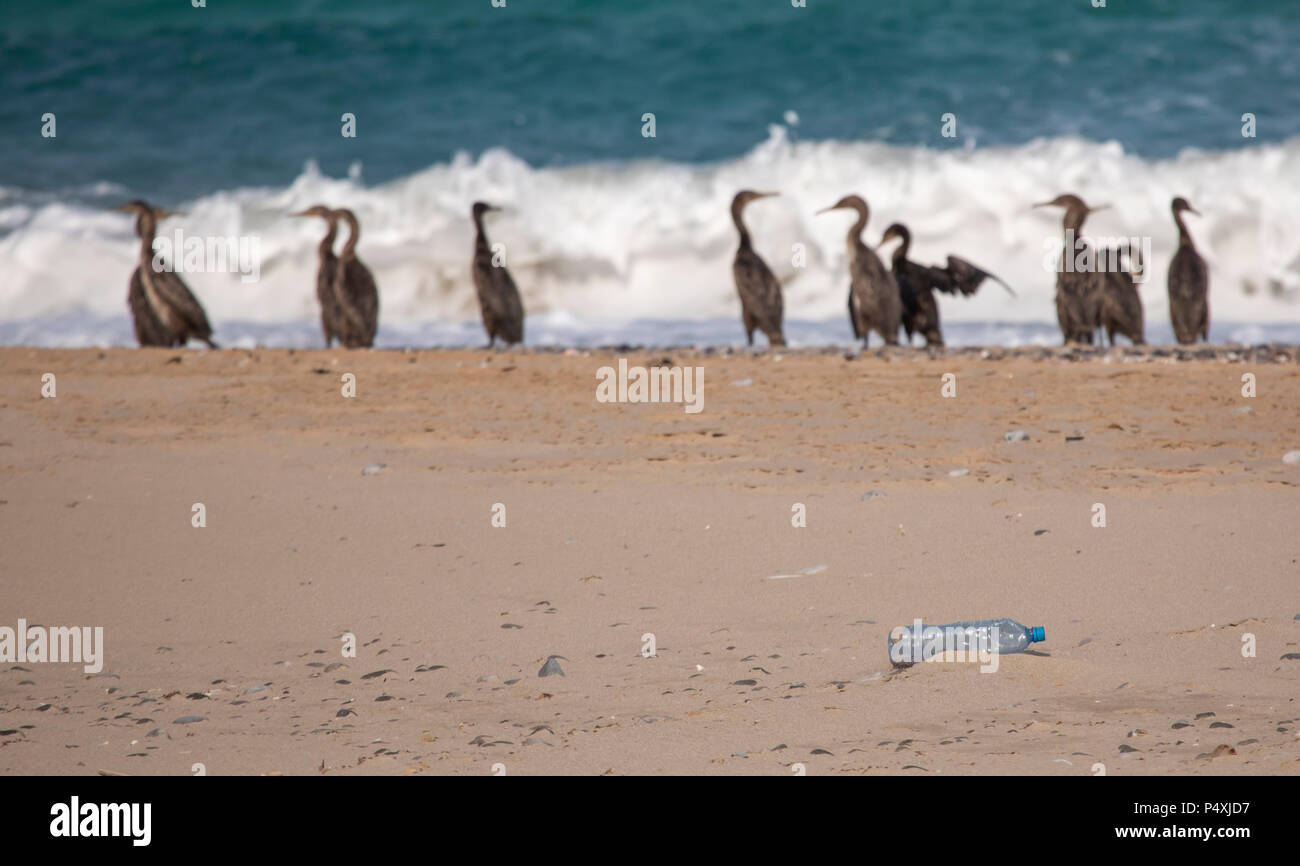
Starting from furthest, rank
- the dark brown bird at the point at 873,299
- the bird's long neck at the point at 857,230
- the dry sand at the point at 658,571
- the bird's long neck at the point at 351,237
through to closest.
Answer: the bird's long neck at the point at 351,237 < the bird's long neck at the point at 857,230 < the dark brown bird at the point at 873,299 < the dry sand at the point at 658,571

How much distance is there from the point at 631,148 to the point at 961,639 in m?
16.9

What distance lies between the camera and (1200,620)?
4.32 meters

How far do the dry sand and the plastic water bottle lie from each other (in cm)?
9

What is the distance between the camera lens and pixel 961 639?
4.19 metres

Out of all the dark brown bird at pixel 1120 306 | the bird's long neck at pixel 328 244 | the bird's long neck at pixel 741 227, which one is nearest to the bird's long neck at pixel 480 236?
the bird's long neck at pixel 328 244

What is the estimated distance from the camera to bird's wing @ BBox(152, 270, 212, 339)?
13109 mm

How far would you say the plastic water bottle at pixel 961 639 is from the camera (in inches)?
158

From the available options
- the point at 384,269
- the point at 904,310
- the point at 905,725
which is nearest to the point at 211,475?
the point at 905,725

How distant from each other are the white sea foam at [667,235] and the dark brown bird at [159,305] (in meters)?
2.11

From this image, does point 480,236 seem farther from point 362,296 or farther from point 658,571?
point 658,571

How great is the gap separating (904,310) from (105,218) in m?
11.2

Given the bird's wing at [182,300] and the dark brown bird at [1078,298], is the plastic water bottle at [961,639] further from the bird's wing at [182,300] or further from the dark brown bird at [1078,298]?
the bird's wing at [182,300]

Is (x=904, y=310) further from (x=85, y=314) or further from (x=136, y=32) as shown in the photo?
(x=136, y=32)

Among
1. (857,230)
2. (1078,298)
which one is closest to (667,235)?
(857,230)
